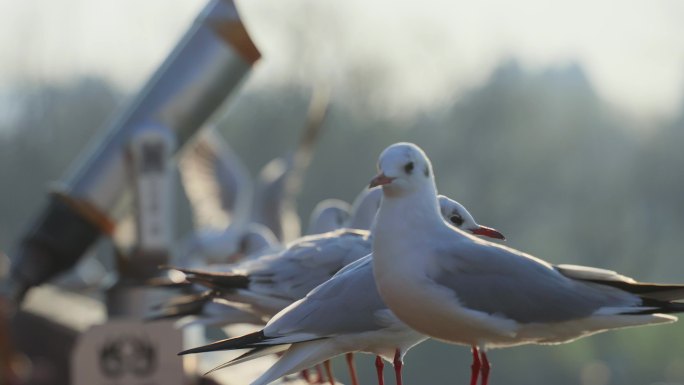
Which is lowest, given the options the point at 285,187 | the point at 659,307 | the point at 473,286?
the point at 659,307

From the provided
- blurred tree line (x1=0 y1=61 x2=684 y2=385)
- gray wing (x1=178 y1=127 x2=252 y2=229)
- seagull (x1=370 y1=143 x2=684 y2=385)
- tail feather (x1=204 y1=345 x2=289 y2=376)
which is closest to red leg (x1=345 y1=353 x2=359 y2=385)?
tail feather (x1=204 y1=345 x2=289 y2=376)

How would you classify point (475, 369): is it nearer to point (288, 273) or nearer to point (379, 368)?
point (379, 368)

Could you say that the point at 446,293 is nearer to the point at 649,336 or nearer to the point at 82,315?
the point at 82,315

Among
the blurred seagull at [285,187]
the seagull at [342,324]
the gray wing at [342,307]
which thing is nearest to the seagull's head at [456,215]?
the seagull at [342,324]

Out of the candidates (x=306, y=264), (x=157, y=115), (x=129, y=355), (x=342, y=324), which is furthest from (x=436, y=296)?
(x=157, y=115)

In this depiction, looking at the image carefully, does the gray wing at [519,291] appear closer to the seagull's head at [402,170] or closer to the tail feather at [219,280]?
the seagull's head at [402,170]

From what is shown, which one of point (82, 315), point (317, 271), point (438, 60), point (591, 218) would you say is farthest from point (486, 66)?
point (317, 271)

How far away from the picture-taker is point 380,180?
2.79m

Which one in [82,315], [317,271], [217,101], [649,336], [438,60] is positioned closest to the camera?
[317,271]

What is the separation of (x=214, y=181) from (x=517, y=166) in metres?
17.5

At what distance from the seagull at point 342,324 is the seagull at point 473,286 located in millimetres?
389

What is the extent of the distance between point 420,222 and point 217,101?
16.2ft

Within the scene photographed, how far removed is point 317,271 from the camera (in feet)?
13.7

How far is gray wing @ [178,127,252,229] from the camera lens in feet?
38.3
